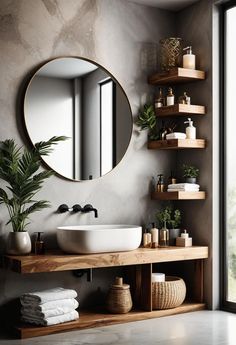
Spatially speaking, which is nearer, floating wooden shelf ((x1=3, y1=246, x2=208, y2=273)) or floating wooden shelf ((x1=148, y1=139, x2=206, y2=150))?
floating wooden shelf ((x1=3, y1=246, x2=208, y2=273))

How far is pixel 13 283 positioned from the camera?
418 centimetres

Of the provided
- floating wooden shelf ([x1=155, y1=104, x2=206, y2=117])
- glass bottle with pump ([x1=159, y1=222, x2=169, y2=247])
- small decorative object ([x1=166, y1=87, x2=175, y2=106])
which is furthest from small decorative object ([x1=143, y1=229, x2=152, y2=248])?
small decorative object ([x1=166, y1=87, x2=175, y2=106])

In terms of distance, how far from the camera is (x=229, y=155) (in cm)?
468

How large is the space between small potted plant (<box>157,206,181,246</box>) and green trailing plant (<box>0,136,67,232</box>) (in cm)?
120

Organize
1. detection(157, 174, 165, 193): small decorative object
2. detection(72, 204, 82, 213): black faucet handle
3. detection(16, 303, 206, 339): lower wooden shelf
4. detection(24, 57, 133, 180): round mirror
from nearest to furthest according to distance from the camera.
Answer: detection(16, 303, 206, 339): lower wooden shelf
detection(24, 57, 133, 180): round mirror
detection(72, 204, 82, 213): black faucet handle
detection(157, 174, 165, 193): small decorative object

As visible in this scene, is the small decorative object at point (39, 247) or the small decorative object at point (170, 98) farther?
the small decorative object at point (170, 98)

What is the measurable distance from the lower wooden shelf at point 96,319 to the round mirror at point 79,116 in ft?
3.86

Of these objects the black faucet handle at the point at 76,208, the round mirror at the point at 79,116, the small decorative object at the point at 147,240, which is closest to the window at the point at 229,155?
→ the small decorative object at the point at 147,240

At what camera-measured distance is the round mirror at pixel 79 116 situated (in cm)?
436

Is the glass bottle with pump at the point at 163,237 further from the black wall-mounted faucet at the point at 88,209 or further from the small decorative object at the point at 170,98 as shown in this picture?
the small decorative object at the point at 170,98

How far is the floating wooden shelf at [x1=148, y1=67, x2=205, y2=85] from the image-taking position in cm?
465

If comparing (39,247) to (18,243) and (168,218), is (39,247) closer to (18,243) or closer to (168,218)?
(18,243)

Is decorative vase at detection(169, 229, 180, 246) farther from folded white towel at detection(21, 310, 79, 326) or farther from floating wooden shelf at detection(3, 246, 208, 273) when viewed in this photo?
folded white towel at detection(21, 310, 79, 326)

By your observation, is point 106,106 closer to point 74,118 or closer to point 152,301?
point 74,118
